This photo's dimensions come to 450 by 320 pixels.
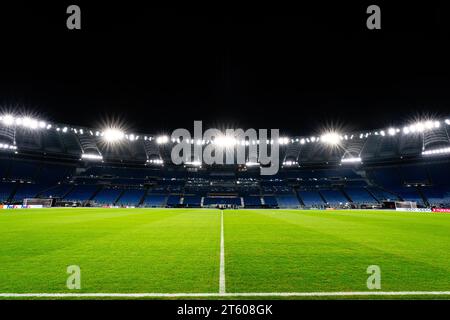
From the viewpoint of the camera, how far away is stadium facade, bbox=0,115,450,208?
53.0m

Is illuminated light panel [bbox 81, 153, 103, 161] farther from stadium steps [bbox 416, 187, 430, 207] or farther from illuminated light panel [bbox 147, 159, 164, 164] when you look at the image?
stadium steps [bbox 416, 187, 430, 207]

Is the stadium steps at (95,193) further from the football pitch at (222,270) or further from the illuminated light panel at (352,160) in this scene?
the illuminated light panel at (352,160)

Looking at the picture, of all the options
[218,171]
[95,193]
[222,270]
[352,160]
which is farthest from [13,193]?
[352,160]

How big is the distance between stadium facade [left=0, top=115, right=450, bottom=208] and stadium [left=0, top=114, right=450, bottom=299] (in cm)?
28

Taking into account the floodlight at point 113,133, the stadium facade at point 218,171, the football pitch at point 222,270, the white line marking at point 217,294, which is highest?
the floodlight at point 113,133

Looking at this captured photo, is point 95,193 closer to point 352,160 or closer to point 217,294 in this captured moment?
point 352,160

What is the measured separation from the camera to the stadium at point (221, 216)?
15.6 feet

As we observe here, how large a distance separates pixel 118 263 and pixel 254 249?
147 inches

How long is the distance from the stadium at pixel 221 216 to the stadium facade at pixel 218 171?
283mm

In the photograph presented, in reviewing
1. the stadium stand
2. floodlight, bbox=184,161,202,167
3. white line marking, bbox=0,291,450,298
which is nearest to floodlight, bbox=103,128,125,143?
the stadium stand

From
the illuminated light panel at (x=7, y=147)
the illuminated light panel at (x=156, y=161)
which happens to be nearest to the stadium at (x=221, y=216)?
the illuminated light panel at (x=7, y=147)
